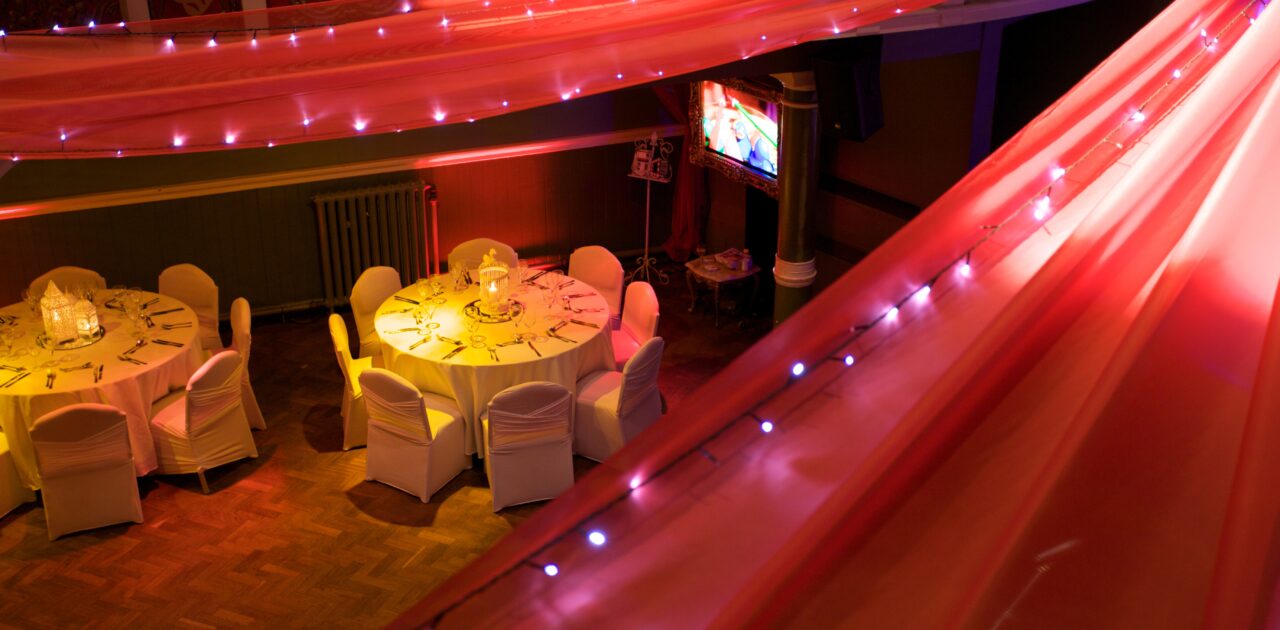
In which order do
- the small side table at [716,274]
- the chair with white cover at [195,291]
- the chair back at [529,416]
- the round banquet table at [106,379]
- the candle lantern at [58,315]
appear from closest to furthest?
the chair back at [529,416], the round banquet table at [106,379], the candle lantern at [58,315], the chair with white cover at [195,291], the small side table at [716,274]

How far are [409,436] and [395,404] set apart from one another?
8.4 inches

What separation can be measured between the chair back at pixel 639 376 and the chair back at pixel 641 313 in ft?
2.18

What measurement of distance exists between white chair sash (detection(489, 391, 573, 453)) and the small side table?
2.56 metres

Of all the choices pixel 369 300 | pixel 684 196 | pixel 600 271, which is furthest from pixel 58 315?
pixel 684 196

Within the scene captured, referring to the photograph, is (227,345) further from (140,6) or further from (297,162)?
(140,6)

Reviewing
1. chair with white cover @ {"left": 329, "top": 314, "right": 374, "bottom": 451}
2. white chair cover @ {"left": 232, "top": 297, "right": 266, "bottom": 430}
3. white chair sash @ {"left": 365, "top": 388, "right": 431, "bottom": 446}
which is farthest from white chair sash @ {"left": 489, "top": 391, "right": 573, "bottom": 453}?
white chair cover @ {"left": 232, "top": 297, "right": 266, "bottom": 430}

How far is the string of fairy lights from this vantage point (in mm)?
1143

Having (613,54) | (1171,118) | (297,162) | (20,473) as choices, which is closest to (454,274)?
(297,162)

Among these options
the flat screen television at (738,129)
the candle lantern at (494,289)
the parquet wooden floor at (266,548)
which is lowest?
the parquet wooden floor at (266,548)

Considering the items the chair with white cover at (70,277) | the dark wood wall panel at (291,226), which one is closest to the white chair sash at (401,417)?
the chair with white cover at (70,277)

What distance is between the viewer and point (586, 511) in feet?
3.88

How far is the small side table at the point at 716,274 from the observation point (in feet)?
26.4

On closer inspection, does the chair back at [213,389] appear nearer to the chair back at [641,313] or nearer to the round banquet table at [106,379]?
the round banquet table at [106,379]

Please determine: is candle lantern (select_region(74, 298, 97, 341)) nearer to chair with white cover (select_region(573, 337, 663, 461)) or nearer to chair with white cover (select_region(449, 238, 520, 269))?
chair with white cover (select_region(449, 238, 520, 269))
